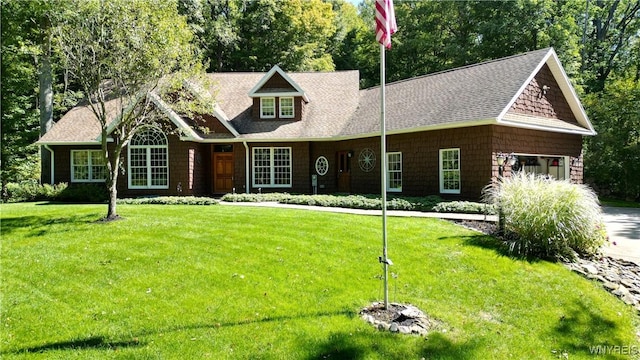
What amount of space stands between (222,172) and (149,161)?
3227mm

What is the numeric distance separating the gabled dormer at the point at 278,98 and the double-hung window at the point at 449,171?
781 centimetres

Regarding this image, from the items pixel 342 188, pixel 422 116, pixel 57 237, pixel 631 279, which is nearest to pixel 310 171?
pixel 342 188

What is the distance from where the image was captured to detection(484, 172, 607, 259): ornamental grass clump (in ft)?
27.1

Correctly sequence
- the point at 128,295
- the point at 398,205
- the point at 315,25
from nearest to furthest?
the point at 128,295, the point at 398,205, the point at 315,25

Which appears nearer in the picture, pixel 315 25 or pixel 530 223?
pixel 530 223

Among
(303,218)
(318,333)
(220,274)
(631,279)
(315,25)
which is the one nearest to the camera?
(318,333)

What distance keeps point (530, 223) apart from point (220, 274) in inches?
252

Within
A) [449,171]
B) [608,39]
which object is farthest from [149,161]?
[608,39]

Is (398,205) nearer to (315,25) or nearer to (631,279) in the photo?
(631,279)

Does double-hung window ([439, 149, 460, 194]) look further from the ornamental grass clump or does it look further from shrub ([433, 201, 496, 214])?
the ornamental grass clump

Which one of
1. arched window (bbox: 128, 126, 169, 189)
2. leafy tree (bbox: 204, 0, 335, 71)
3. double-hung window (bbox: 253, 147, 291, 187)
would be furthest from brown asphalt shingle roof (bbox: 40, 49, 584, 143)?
leafy tree (bbox: 204, 0, 335, 71)

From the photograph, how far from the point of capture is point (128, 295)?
223 inches

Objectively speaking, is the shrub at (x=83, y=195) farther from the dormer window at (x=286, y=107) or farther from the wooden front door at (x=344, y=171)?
the wooden front door at (x=344, y=171)

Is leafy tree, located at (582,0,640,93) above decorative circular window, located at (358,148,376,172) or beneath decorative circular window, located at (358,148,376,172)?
above
